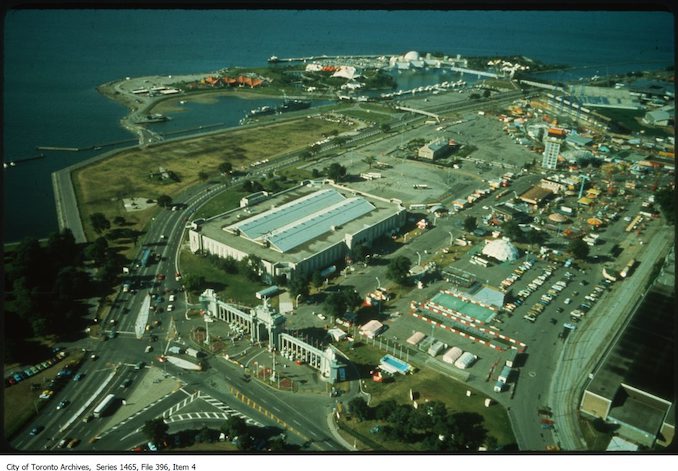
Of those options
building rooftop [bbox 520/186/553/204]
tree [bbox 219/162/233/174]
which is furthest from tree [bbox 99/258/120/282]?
building rooftop [bbox 520/186/553/204]

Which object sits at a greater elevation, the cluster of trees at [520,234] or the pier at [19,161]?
the pier at [19,161]

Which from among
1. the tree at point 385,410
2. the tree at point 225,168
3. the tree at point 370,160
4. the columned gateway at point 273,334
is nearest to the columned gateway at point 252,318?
the columned gateway at point 273,334

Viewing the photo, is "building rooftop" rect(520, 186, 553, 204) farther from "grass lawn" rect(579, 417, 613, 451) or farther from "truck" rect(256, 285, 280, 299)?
"grass lawn" rect(579, 417, 613, 451)

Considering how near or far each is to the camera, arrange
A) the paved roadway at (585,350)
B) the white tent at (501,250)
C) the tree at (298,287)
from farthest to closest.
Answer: the white tent at (501,250) → the tree at (298,287) → the paved roadway at (585,350)

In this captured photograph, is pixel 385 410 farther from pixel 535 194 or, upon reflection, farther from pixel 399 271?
pixel 535 194

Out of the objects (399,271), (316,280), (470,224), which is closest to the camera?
(316,280)

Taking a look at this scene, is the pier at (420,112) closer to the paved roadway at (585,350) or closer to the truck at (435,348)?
the paved roadway at (585,350)

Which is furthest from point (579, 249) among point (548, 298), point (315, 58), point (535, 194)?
point (315, 58)
